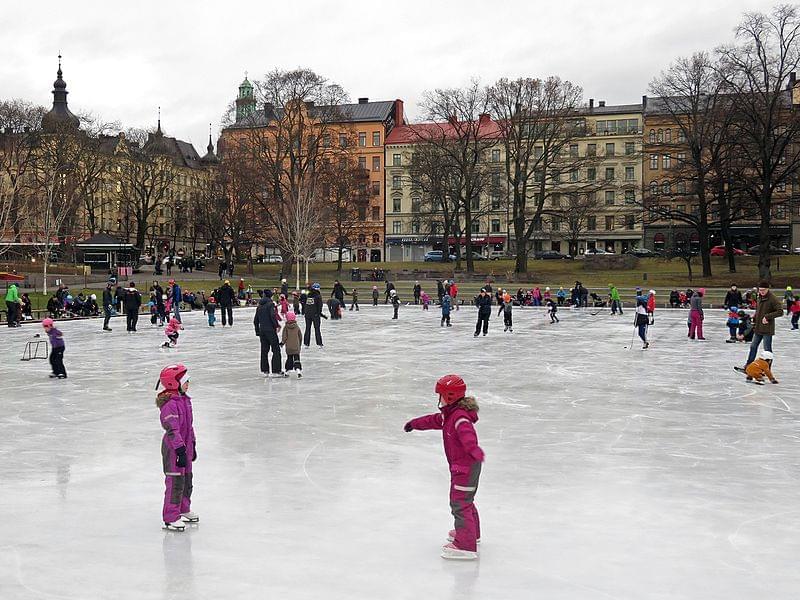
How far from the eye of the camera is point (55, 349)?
47.6 feet

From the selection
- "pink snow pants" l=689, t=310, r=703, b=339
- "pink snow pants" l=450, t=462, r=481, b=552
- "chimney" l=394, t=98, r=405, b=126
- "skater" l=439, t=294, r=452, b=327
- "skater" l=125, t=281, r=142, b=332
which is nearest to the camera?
"pink snow pants" l=450, t=462, r=481, b=552

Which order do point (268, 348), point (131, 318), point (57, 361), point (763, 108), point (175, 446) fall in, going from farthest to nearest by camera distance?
1. point (763, 108)
2. point (131, 318)
3. point (268, 348)
4. point (57, 361)
5. point (175, 446)

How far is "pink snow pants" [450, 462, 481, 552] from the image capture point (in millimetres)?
5578

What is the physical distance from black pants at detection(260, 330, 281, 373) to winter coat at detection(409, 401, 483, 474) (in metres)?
9.58

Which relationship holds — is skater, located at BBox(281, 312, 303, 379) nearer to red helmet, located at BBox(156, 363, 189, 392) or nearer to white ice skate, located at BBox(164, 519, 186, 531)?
red helmet, located at BBox(156, 363, 189, 392)

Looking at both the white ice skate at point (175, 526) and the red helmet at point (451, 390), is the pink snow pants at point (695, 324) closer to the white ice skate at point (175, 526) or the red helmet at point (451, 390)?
the red helmet at point (451, 390)

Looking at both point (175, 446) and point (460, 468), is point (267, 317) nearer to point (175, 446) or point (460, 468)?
point (175, 446)

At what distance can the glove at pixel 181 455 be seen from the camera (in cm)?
610

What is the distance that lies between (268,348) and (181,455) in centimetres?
906

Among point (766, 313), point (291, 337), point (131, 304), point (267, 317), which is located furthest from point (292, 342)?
point (131, 304)

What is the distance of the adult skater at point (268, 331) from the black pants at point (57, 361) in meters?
3.54

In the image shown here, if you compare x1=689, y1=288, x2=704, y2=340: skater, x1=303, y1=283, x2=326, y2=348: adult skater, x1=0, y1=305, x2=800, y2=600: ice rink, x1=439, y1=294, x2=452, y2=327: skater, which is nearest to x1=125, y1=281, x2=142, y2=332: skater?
x1=303, y1=283, x2=326, y2=348: adult skater

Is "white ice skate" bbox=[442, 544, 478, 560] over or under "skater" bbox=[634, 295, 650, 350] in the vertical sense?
under

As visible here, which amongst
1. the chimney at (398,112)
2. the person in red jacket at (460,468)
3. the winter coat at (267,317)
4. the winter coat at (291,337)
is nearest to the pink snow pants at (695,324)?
the winter coat at (291,337)
